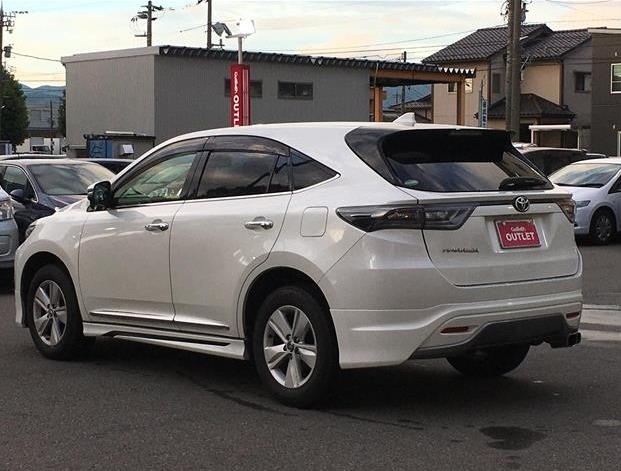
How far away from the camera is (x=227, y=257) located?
20.0 feet

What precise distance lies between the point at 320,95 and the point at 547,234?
3678 cm

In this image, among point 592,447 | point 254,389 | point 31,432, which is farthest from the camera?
point 254,389

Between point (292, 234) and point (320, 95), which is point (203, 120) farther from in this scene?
point (292, 234)

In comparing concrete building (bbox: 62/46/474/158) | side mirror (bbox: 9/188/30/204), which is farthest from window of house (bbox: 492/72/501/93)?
side mirror (bbox: 9/188/30/204)

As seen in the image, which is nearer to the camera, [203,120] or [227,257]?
[227,257]

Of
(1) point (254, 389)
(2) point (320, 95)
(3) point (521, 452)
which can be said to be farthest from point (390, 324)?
(2) point (320, 95)

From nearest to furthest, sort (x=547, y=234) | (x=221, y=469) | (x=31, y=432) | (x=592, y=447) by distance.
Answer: (x=221, y=469) < (x=592, y=447) < (x=31, y=432) < (x=547, y=234)

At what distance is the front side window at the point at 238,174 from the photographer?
6148mm

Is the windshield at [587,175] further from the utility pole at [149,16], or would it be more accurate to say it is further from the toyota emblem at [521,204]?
the utility pole at [149,16]

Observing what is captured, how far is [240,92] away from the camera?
27.2m

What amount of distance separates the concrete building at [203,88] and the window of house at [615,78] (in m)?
7.21

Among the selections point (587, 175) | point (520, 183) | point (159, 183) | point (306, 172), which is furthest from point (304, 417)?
point (587, 175)

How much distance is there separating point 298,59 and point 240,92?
14.6 meters

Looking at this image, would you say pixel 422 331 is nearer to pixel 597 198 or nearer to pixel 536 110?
pixel 597 198
